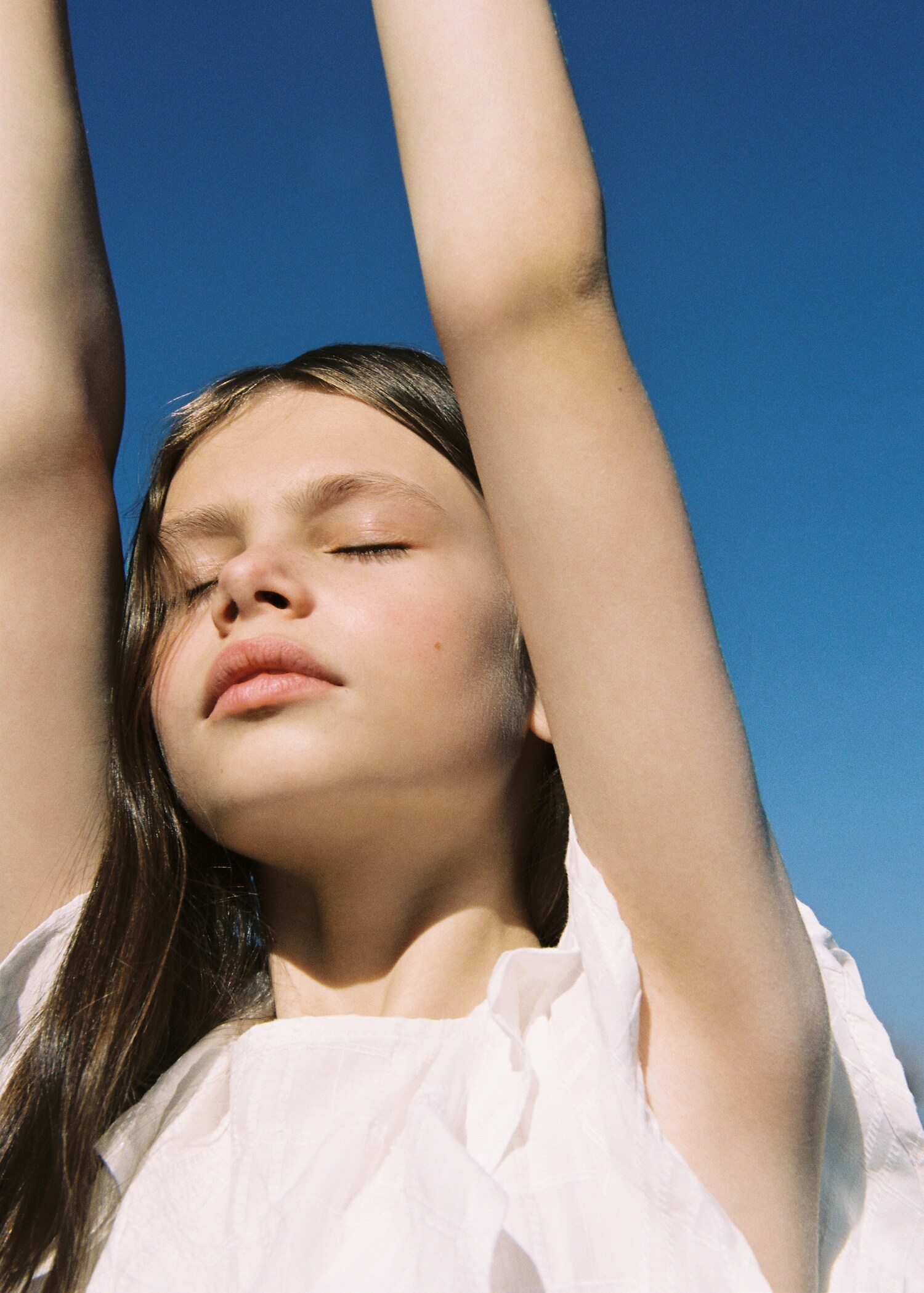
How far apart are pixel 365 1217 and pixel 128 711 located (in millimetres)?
868

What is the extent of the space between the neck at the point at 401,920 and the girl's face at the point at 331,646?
0.21 ft

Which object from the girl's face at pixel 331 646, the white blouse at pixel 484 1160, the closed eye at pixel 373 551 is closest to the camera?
the white blouse at pixel 484 1160

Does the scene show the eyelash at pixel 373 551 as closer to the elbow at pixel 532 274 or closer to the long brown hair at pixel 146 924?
Result: the long brown hair at pixel 146 924

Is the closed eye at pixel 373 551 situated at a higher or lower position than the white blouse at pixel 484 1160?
higher

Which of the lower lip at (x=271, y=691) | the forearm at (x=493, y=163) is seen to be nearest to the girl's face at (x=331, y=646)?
the lower lip at (x=271, y=691)

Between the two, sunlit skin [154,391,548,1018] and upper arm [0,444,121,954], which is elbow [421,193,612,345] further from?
upper arm [0,444,121,954]

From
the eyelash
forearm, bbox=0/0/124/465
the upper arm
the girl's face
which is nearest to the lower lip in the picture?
the girl's face

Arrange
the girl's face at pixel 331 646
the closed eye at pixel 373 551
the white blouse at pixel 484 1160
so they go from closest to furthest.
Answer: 1. the white blouse at pixel 484 1160
2. the girl's face at pixel 331 646
3. the closed eye at pixel 373 551

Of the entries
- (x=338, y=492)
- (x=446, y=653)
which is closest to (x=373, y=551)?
(x=338, y=492)

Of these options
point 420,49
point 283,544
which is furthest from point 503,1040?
point 420,49

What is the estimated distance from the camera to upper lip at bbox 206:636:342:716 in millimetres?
1438

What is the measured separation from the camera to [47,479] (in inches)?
62.8

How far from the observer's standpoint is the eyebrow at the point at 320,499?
157 centimetres

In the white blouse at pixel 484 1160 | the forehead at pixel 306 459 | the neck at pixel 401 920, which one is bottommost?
the white blouse at pixel 484 1160
